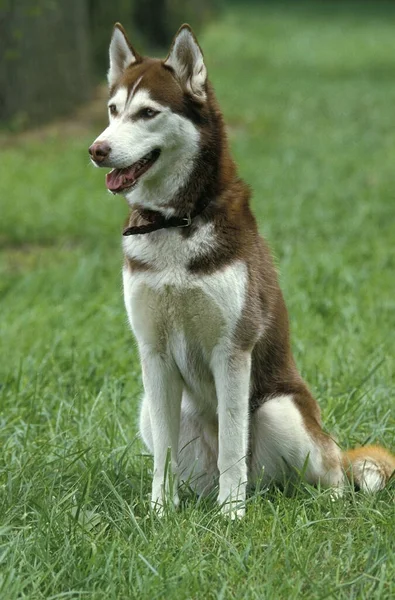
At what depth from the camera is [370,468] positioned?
159 inches

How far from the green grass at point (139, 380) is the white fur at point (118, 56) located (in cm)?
140

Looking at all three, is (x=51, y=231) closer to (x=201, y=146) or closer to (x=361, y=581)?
(x=201, y=146)

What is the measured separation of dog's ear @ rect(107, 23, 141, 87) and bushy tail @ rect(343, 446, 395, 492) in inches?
65.3

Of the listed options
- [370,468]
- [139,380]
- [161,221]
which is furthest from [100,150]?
[139,380]

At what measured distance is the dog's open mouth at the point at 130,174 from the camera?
12.2 ft

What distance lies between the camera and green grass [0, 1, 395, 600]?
3.31 meters

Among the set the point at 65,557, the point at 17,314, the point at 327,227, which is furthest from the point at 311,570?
the point at 327,227

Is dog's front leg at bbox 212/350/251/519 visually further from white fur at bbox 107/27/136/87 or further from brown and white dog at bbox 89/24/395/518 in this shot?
white fur at bbox 107/27/136/87

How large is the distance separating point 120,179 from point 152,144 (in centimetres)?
16

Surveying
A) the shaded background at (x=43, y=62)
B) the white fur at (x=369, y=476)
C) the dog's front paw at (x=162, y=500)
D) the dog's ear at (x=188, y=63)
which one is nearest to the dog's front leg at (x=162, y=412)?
the dog's front paw at (x=162, y=500)

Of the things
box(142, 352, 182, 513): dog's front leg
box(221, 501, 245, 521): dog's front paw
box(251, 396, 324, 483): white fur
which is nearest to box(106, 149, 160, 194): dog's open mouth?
box(142, 352, 182, 513): dog's front leg

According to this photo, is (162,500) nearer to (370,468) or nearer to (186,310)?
(186,310)

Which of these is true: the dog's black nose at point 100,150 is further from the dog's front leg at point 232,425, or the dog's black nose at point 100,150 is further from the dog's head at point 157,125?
the dog's front leg at point 232,425

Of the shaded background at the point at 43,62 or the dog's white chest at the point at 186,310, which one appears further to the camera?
the shaded background at the point at 43,62
